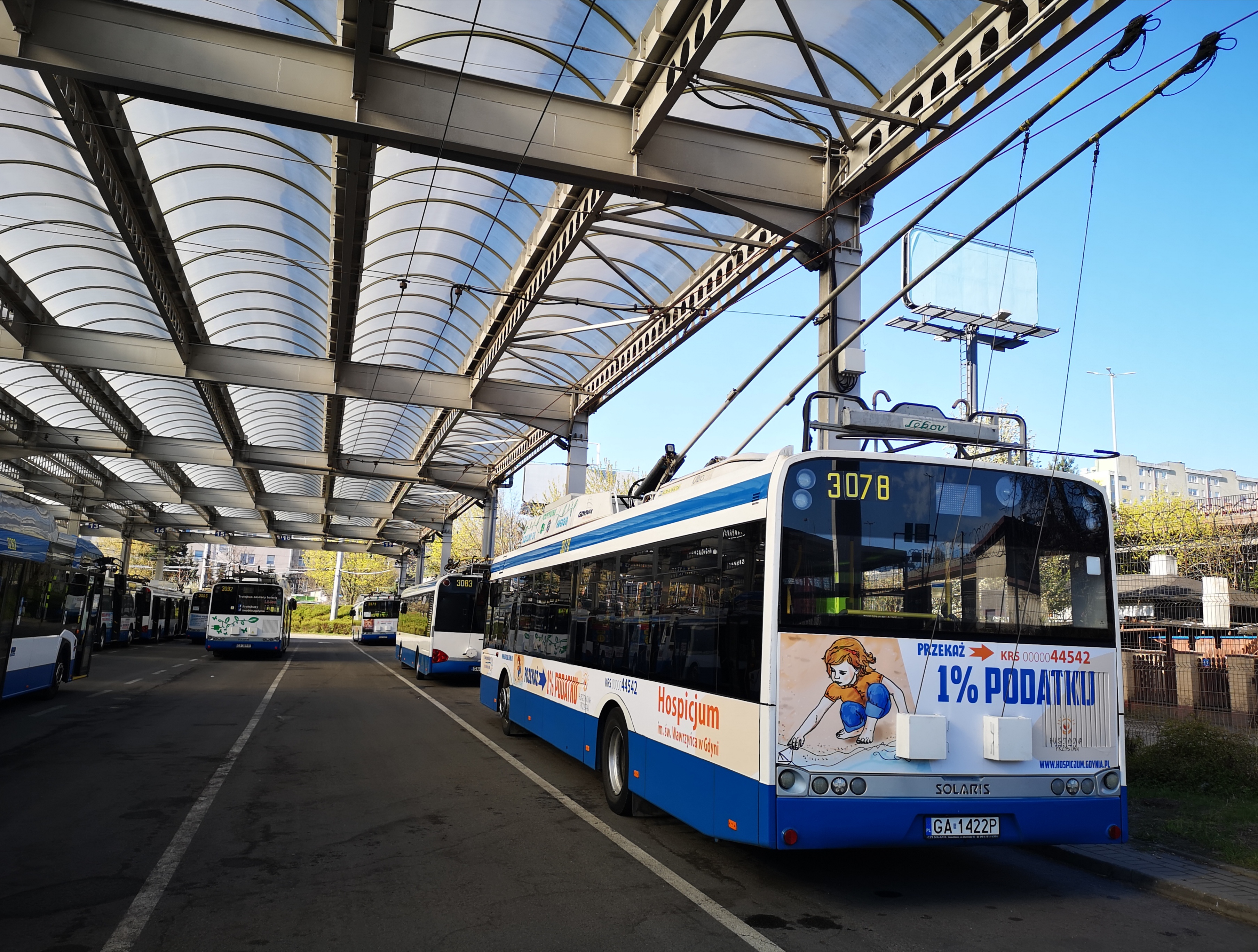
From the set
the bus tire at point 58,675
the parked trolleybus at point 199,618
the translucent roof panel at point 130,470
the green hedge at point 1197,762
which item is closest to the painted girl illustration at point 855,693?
the green hedge at point 1197,762

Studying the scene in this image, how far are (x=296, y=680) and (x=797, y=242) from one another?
19056mm

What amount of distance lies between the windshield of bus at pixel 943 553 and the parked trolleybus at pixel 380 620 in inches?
2267

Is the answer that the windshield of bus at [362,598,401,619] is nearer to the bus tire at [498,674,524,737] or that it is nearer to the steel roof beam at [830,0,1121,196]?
the bus tire at [498,674,524,737]

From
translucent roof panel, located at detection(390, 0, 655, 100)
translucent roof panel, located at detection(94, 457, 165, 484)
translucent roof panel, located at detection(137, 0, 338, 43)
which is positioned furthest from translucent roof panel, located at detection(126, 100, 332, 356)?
translucent roof panel, located at detection(94, 457, 165, 484)

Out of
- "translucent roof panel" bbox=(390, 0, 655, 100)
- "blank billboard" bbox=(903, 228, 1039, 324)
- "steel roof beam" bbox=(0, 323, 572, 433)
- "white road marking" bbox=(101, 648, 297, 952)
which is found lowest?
"white road marking" bbox=(101, 648, 297, 952)

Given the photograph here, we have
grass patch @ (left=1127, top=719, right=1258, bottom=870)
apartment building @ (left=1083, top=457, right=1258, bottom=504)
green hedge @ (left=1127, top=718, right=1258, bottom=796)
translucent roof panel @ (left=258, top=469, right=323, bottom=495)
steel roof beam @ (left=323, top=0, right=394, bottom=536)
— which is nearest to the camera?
grass patch @ (left=1127, top=719, right=1258, bottom=870)

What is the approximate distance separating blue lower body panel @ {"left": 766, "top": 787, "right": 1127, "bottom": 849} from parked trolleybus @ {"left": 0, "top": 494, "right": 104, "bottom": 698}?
13.8m

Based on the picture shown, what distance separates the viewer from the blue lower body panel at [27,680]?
15188mm

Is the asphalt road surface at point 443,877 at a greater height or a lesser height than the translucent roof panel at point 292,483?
lesser

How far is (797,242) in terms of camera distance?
43.8 feet

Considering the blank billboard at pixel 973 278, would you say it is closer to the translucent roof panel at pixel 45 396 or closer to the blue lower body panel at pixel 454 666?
the blue lower body panel at pixel 454 666

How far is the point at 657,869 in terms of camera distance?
6883 mm

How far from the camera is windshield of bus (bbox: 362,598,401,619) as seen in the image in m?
62.4

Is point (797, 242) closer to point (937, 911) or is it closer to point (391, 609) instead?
point (937, 911)
